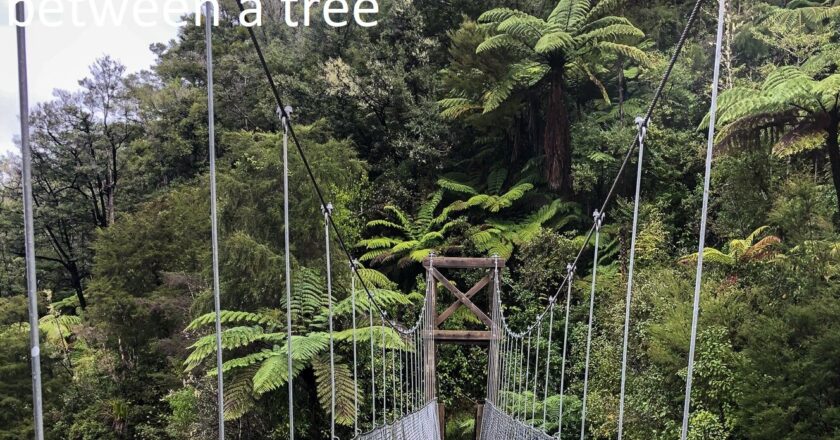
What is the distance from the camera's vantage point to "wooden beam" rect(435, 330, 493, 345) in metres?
4.89

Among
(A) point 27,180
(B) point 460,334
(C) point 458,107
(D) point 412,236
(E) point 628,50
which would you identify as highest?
(E) point 628,50

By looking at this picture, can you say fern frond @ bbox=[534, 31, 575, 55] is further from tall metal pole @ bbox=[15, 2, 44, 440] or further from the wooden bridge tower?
tall metal pole @ bbox=[15, 2, 44, 440]

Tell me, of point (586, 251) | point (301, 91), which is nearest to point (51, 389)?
point (301, 91)

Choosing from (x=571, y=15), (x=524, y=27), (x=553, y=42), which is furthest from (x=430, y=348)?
(x=571, y=15)

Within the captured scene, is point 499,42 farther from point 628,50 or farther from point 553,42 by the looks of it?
point 628,50

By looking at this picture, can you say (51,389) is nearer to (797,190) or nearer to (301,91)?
(301,91)

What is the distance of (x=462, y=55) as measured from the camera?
5984mm

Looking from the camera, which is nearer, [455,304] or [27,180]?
[27,180]

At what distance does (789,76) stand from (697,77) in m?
2.45

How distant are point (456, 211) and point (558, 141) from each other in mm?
1506

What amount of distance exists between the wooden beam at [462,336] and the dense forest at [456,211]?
2.03 ft

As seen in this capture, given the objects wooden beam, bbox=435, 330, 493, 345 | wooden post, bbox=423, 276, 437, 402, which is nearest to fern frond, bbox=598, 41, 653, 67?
wooden post, bbox=423, 276, 437, 402

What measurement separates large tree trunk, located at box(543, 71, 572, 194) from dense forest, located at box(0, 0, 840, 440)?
0.09ft

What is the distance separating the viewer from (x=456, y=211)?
21.1 feet
